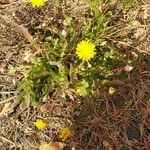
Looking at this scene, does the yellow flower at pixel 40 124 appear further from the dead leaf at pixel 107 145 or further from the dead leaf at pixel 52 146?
the dead leaf at pixel 107 145

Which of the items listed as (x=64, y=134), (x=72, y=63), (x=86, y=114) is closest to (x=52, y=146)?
(x=64, y=134)

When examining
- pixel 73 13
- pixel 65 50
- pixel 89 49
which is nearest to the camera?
pixel 89 49

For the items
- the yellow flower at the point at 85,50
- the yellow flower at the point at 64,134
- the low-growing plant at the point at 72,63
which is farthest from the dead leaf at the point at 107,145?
the yellow flower at the point at 85,50

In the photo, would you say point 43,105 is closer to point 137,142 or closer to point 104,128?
point 104,128

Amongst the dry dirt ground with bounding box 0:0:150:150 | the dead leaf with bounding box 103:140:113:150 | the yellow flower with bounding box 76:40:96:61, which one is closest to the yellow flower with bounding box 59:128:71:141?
the dry dirt ground with bounding box 0:0:150:150

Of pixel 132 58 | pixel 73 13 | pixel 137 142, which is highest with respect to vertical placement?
pixel 73 13

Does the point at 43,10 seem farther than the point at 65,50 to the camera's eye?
Yes

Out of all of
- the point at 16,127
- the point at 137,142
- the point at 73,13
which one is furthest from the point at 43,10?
the point at 137,142
